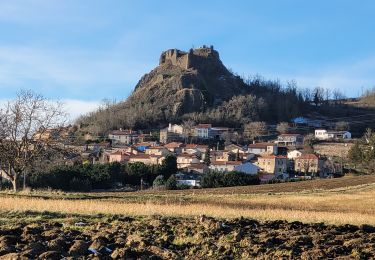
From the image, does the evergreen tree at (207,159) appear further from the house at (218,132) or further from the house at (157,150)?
the house at (218,132)

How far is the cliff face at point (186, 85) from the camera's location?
529 ft

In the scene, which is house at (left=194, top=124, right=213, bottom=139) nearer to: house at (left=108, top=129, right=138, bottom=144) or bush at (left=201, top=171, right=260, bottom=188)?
house at (left=108, top=129, right=138, bottom=144)

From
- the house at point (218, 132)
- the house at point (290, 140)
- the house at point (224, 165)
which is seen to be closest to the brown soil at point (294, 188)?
the house at point (224, 165)

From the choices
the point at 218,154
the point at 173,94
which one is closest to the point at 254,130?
the point at 218,154

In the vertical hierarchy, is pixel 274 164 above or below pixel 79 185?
above

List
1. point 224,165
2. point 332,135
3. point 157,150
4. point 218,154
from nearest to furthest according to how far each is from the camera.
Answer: point 224,165
point 218,154
point 157,150
point 332,135

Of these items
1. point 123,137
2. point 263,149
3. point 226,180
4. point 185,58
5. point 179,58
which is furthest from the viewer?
point 179,58

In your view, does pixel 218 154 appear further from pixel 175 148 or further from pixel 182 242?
pixel 182 242

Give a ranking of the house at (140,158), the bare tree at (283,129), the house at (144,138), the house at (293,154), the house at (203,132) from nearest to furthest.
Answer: the house at (140,158) → the house at (293,154) → the house at (144,138) → the house at (203,132) → the bare tree at (283,129)

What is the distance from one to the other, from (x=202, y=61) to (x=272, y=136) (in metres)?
68.1

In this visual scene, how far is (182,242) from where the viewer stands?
9.98 metres

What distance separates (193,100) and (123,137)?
128 feet

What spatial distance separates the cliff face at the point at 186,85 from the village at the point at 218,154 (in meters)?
19.1

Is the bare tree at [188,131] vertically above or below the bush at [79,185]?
above
